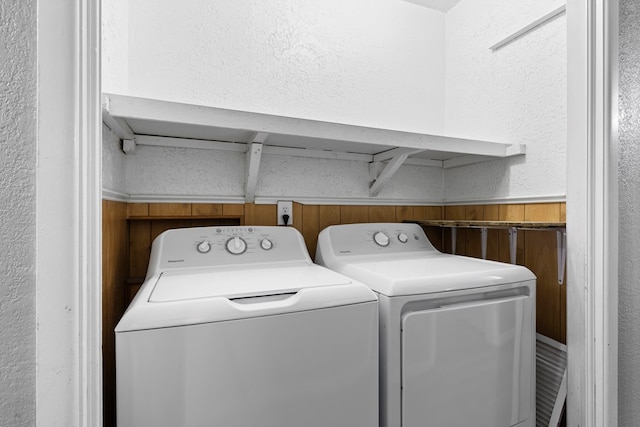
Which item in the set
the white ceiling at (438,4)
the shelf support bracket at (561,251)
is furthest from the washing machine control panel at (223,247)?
the white ceiling at (438,4)

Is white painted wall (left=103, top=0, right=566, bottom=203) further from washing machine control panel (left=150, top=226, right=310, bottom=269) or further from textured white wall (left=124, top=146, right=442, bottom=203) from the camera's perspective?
washing machine control panel (left=150, top=226, right=310, bottom=269)

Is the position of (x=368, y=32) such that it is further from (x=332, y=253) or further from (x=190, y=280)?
(x=190, y=280)

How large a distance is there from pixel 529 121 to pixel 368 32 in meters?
0.96

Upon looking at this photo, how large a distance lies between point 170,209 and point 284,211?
51cm

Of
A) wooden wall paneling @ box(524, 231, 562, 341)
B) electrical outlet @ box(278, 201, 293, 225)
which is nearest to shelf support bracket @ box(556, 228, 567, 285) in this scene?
wooden wall paneling @ box(524, 231, 562, 341)

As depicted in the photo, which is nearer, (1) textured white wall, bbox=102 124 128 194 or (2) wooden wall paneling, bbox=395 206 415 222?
(1) textured white wall, bbox=102 124 128 194

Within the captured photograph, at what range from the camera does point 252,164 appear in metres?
1.41

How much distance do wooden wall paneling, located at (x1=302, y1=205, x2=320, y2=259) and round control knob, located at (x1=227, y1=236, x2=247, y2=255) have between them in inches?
15.9

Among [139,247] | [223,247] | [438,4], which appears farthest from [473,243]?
[139,247]

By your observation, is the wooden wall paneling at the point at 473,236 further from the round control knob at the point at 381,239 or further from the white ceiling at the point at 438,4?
the white ceiling at the point at 438,4

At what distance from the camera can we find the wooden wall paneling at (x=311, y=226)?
167 cm

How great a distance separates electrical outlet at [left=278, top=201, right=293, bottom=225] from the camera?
1.61m

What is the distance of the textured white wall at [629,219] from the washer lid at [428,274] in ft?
Answer: 0.87

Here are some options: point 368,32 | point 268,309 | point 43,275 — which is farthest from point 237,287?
point 368,32
